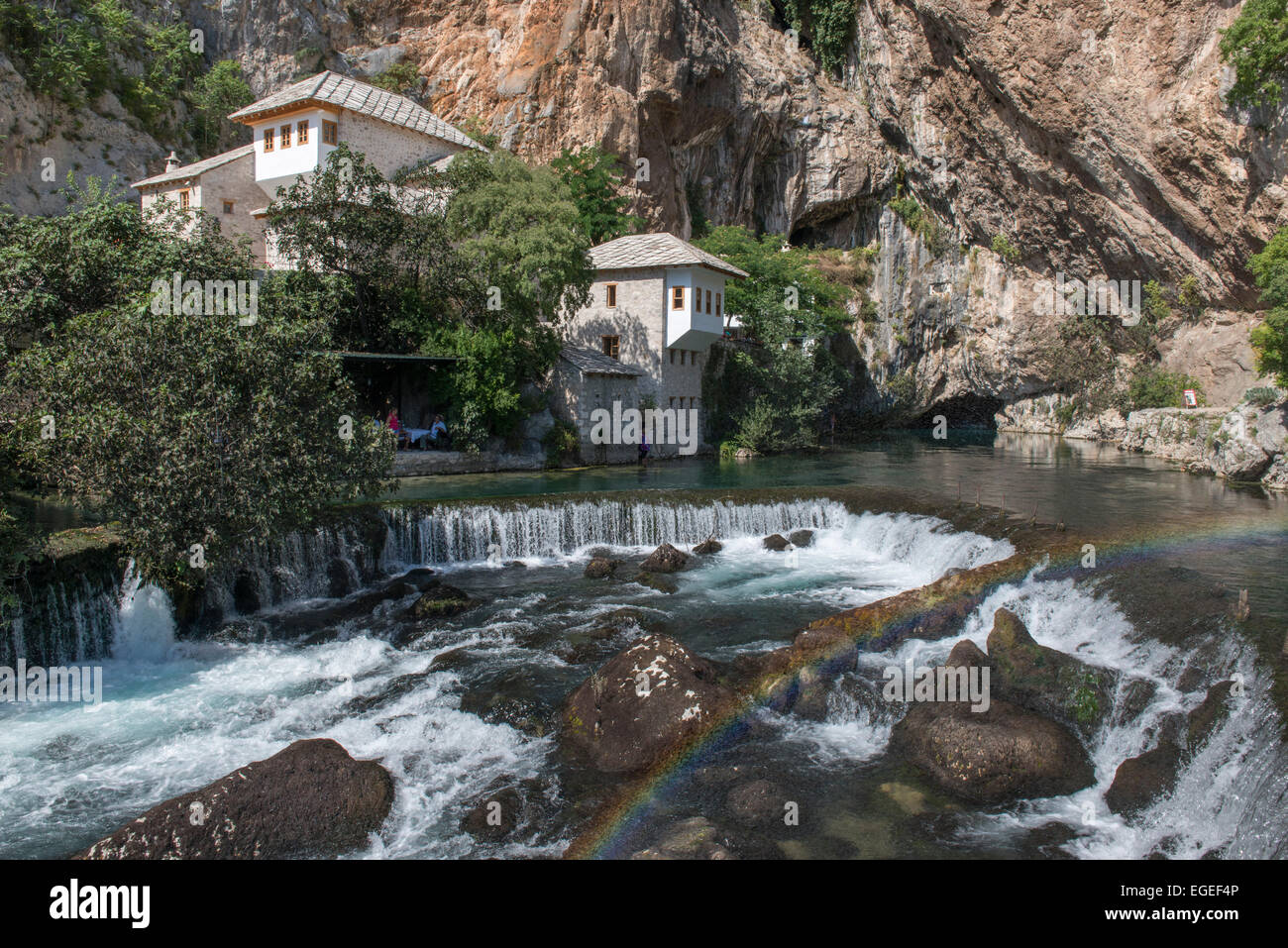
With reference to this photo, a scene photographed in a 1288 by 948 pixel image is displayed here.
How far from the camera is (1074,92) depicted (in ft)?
115

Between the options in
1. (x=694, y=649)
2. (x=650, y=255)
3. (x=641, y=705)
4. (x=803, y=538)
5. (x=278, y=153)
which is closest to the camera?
(x=641, y=705)

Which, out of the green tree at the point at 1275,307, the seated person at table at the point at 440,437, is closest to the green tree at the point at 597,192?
the seated person at table at the point at 440,437

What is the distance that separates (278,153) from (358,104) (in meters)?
3.94

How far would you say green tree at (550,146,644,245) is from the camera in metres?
41.7

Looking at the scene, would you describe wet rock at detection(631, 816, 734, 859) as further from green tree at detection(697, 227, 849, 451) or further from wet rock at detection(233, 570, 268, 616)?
green tree at detection(697, 227, 849, 451)

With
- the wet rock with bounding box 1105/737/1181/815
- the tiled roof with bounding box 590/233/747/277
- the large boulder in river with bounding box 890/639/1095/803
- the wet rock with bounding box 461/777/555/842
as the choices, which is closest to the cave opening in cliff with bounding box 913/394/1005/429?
the tiled roof with bounding box 590/233/747/277

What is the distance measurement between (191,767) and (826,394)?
104 ft

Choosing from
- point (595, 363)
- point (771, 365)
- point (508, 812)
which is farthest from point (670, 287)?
point (508, 812)

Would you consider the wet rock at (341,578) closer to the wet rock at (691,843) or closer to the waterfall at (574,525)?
the waterfall at (574,525)

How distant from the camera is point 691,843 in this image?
837 cm

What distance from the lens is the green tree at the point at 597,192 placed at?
41.7 metres

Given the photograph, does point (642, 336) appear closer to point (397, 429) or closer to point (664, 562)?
point (397, 429)

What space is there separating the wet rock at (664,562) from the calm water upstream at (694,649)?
2.46 feet

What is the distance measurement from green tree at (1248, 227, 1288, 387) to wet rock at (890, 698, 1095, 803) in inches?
820
